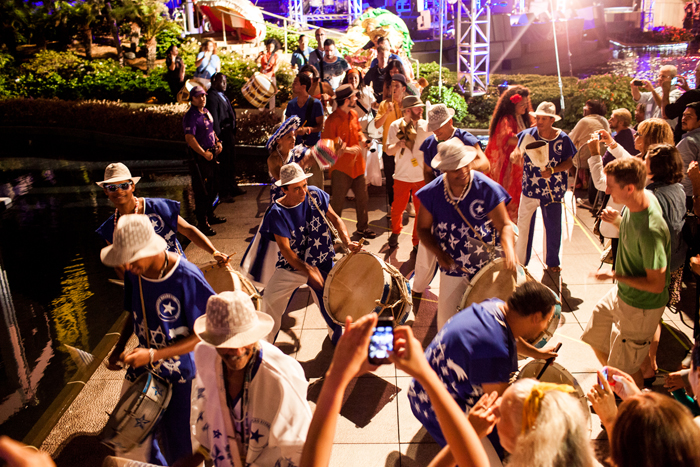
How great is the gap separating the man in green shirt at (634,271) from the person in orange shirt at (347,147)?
3974 mm

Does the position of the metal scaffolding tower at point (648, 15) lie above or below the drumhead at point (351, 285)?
above

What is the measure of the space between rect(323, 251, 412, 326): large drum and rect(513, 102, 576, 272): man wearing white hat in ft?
8.64

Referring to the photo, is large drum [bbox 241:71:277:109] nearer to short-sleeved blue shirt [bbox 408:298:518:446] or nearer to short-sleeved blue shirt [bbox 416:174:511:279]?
short-sleeved blue shirt [bbox 416:174:511:279]

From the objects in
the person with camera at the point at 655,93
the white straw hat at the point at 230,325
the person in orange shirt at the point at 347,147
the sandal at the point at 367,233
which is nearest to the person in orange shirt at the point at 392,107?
the person in orange shirt at the point at 347,147

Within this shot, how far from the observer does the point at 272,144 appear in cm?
634

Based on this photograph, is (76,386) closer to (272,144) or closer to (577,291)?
(272,144)

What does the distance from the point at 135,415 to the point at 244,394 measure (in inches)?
28.8

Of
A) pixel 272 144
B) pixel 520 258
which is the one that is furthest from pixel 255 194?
pixel 520 258

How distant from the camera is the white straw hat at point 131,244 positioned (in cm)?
290

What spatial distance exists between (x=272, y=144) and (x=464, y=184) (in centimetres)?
285

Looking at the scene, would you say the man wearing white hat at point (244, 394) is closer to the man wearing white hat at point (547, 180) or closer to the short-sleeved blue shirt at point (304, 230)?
the short-sleeved blue shirt at point (304, 230)

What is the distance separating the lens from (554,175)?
615 centimetres

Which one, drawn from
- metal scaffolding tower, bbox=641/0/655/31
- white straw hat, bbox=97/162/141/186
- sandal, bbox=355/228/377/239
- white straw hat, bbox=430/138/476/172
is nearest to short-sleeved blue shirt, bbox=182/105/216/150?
sandal, bbox=355/228/377/239

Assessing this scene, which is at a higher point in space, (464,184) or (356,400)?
(464,184)
